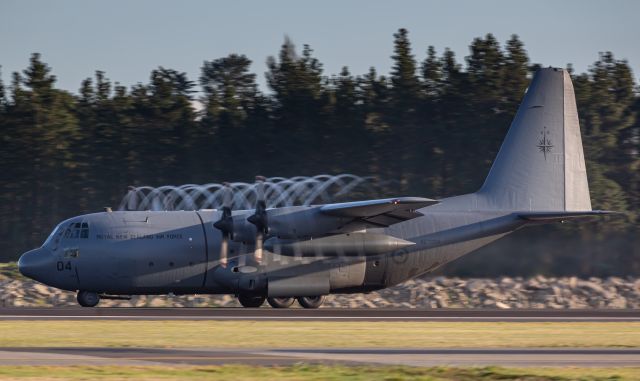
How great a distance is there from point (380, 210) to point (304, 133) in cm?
2216

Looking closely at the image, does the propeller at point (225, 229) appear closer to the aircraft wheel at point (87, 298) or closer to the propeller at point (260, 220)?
the propeller at point (260, 220)

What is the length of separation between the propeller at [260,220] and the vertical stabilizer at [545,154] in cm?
804

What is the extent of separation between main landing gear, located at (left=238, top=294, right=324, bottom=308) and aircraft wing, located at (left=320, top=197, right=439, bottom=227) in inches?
128

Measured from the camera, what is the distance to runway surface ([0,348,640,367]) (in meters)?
17.6

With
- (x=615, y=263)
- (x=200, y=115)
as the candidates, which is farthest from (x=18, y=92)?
(x=615, y=263)

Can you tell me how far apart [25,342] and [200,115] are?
37.4 m

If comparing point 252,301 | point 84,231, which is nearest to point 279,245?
point 252,301

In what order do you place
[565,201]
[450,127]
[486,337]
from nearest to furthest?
[486,337] < [565,201] < [450,127]

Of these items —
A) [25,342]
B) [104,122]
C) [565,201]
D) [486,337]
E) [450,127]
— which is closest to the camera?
[25,342]

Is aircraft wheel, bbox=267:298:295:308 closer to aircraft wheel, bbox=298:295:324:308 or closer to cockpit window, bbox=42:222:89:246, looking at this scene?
aircraft wheel, bbox=298:295:324:308

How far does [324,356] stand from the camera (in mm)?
18750

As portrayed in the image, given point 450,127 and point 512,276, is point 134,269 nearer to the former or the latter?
point 512,276

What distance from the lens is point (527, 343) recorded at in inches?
843

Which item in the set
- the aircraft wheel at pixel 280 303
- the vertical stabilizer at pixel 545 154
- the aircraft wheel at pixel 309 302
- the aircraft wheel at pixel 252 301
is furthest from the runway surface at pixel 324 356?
the vertical stabilizer at pixel 545 154
